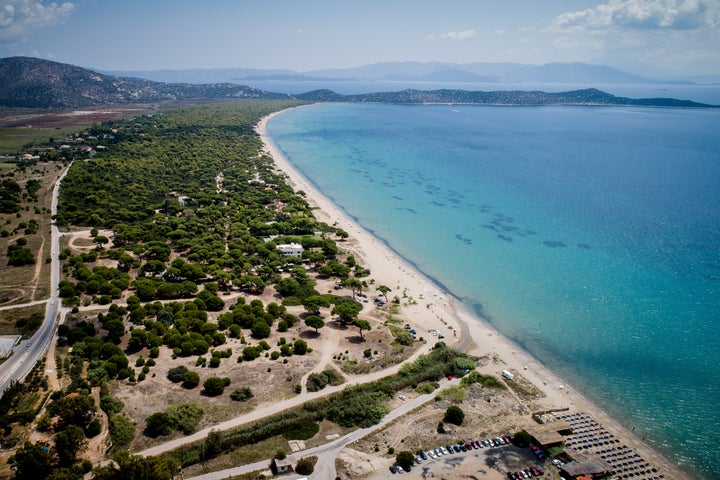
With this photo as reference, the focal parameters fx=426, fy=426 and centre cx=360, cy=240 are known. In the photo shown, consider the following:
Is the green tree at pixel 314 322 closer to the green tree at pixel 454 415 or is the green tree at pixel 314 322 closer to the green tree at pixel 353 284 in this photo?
the green tree at pixel 353 284

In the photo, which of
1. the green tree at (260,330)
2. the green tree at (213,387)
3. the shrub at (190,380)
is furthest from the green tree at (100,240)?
the green tree at (213,387)

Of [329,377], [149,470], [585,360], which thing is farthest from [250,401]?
[585,360]

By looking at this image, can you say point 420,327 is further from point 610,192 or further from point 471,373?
point 610,192

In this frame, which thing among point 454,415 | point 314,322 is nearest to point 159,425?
point 314,322

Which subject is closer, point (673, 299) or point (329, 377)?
point (329, 377)

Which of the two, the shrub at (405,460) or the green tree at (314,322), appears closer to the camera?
the shrub at (405,460)

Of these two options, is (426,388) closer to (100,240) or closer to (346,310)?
(346,310)
